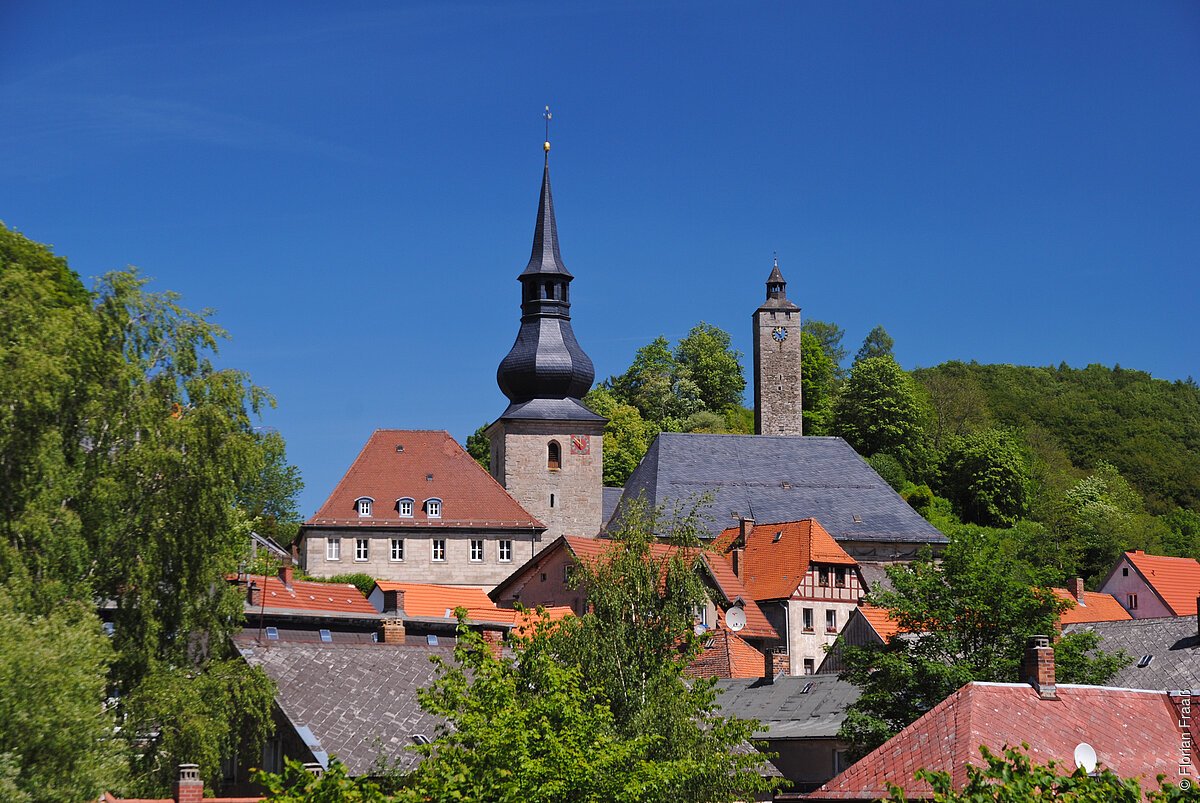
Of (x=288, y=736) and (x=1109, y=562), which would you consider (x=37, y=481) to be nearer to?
(x=288, y=736)

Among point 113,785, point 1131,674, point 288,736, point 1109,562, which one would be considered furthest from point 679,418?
point 113,785

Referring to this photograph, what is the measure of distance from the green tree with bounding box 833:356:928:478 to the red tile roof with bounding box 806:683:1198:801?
67.1 metres

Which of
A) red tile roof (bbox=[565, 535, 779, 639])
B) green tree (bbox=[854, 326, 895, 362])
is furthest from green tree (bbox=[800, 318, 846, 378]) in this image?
red tile roof (bbox=[565, 535, 779, 639])

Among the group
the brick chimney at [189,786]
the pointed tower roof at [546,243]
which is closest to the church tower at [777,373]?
the pointed tower roof at [546,243]

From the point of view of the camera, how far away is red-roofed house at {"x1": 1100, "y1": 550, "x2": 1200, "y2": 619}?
235 ft

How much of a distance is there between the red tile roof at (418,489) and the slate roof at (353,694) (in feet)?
110

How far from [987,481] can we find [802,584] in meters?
34.6

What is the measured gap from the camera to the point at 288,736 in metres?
30.0

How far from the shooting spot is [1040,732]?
26000 millimetres

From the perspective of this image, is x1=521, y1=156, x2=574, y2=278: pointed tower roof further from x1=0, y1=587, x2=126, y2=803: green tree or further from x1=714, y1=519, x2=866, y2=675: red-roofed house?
x1=0, y1=587, x2=126, y2=803: green tree

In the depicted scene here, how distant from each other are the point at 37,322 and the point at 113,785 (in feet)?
31.0

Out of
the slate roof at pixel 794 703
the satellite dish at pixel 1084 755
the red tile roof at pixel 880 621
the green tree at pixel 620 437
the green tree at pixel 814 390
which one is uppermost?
the green tree at pixel 814 390

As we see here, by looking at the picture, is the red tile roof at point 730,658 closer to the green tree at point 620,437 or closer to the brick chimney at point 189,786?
the brick chimney at point 189,786

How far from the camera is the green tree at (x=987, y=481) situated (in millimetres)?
88875
